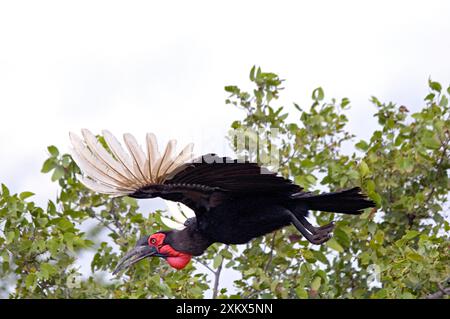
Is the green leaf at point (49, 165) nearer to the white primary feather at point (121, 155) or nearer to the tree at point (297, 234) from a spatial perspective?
the tree at point (297, 234)

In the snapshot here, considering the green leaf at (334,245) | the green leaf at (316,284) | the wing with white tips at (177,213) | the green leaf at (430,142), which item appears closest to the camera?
the wing with white tips at (177,213)

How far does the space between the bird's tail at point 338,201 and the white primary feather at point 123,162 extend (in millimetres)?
717

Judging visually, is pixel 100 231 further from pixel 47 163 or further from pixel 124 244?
pixel 47 163

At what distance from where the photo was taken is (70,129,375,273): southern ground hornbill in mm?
3707

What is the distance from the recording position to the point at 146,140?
Result: 371 centimetres

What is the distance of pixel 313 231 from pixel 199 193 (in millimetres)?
621

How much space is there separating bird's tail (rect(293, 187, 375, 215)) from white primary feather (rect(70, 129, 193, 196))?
2.35ft

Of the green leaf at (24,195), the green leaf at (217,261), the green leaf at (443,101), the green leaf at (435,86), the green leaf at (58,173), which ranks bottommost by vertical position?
the green leaf at (217,261)

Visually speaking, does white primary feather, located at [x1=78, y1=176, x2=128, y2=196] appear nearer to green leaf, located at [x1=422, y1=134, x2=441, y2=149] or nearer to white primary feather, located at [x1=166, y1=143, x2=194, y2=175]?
white primary feather, located at [x1=166, y1=143, x2=194, y2=175]

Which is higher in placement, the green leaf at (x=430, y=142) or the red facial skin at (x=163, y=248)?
the green leaf at (x=430, y=142)

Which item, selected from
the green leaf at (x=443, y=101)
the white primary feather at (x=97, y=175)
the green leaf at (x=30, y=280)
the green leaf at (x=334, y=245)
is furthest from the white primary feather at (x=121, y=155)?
the green leaf at (x=443, y=101)

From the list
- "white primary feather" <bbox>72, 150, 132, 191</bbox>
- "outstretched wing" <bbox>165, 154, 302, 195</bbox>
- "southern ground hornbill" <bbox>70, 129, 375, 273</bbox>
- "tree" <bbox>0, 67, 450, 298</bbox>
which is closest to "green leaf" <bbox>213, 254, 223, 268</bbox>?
"tree" <bbox>0, 67, 450, 298</bbox>

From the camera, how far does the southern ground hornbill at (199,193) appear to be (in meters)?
3.71
